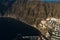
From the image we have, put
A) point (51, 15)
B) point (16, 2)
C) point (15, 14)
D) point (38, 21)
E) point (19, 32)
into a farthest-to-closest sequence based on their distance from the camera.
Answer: point (16, 2) → point (15, 14) → point (51, 15) → point (38, 21) → point (19, 32)

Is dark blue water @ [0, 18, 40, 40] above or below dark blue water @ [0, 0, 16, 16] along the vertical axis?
below

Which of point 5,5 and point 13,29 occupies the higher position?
point 5,5

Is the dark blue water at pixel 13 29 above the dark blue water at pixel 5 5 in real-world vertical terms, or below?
below

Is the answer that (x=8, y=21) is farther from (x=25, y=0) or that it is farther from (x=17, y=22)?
(x=25, y=0)

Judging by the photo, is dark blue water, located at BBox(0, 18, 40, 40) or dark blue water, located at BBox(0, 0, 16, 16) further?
dark blue water, located at BBox(0, 0, 16, 16)

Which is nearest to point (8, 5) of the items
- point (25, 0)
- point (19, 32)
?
point (25, 0)

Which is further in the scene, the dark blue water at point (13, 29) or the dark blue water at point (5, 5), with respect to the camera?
the dark blue water at point (5, 5)

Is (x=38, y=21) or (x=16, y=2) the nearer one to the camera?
(x=38, y=21)

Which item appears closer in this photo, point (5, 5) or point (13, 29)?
point (13, 29)
